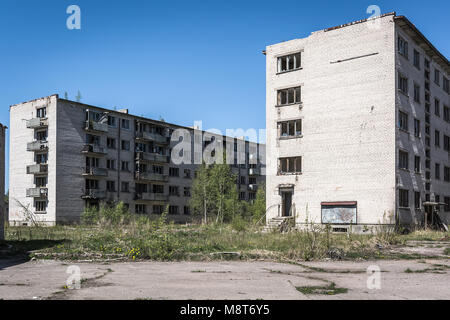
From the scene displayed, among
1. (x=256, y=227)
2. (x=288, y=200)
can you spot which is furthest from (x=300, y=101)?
(x=256, y=227)

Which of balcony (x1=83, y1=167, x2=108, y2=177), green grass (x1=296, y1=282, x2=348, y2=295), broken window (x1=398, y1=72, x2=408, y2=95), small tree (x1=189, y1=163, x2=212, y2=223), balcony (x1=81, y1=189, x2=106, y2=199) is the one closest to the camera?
green grass (x1=296, y1=282, x2=348, y2=295)

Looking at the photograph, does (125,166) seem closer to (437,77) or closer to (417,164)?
(417,164)

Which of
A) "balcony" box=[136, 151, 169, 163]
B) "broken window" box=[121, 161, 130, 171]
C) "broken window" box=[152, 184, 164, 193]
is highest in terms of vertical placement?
"balcony" box=[136, 151, 169, 163]

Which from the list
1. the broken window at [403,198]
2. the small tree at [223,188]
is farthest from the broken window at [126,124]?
the broken window at [403,198]

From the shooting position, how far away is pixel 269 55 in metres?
40.1

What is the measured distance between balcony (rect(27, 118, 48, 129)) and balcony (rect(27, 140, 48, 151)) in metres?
1.72

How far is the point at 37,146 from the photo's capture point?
178ft

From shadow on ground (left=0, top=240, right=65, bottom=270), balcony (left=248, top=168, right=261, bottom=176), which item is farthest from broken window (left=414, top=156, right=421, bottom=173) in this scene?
balcony (left=248, top=168, right=261, bottom=176)

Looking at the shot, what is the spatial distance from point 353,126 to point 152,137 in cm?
3556

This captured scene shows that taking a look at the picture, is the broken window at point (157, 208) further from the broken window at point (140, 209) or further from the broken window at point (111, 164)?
the broken window at point (111, 164)

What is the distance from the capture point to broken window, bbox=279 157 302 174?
37750 millimetres

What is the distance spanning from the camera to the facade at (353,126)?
1331 inches

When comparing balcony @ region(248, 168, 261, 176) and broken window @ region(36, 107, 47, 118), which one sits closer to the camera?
broken window @ region(36, 107, 47, 118)

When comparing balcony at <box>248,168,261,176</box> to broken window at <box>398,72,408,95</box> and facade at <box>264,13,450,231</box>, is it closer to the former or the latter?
facade at <box>264,13,450,231</box>
